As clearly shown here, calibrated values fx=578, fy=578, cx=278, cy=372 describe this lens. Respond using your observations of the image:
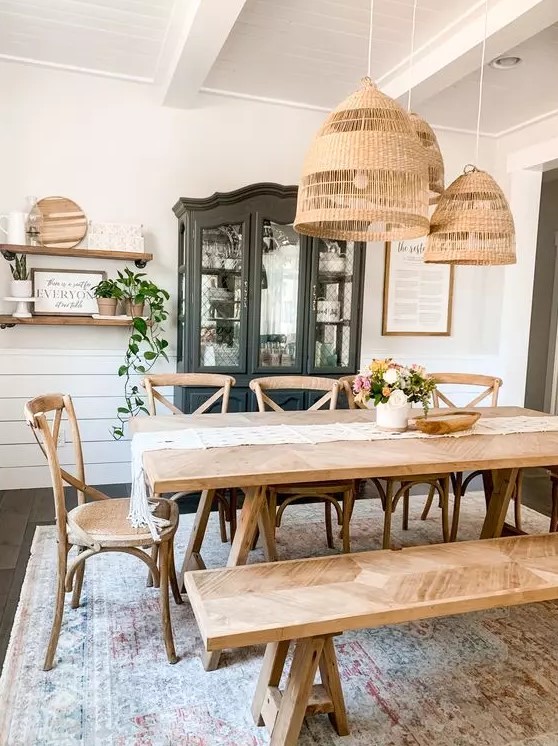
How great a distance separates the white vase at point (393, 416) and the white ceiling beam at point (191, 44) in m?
1.85

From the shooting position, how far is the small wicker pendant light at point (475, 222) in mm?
2291

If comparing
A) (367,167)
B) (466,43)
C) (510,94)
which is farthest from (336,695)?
(510,94)

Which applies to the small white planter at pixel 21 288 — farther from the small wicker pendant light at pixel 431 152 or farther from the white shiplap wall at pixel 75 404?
the small wicker pendant light at pixel 431 152

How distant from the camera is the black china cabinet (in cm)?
367

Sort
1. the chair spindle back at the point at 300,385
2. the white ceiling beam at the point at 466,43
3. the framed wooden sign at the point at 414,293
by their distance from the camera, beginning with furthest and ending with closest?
1. the framed wooden sign at the point at 414,293
2. the chair spindle back at the point at 300,385
3. the white ceiling beam at the point at 466,43

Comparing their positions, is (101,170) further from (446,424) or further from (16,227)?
(446,424)

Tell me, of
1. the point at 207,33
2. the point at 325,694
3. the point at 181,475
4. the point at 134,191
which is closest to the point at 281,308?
the point at 134,191

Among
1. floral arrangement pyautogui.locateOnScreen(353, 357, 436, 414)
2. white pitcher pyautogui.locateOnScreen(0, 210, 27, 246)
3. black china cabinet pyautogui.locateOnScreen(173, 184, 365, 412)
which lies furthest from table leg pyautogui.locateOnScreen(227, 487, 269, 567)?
white pitcher pyautogui.locateOnScreen(0, 210, 27, 246)

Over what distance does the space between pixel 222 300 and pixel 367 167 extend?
2.12 meters

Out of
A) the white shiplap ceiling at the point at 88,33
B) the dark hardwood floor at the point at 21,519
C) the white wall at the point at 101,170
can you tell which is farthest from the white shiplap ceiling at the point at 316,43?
the dark hardwood floor at the point at 21,519

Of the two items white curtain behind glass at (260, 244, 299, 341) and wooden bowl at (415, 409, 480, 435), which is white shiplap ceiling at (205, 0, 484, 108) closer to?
white curtain behind glass at (260, 244, 299, 341)

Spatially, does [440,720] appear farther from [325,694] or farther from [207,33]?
[207,33]

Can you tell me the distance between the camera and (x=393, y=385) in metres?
2.43

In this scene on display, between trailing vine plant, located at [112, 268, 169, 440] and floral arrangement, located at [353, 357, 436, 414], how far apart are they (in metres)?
1.77
